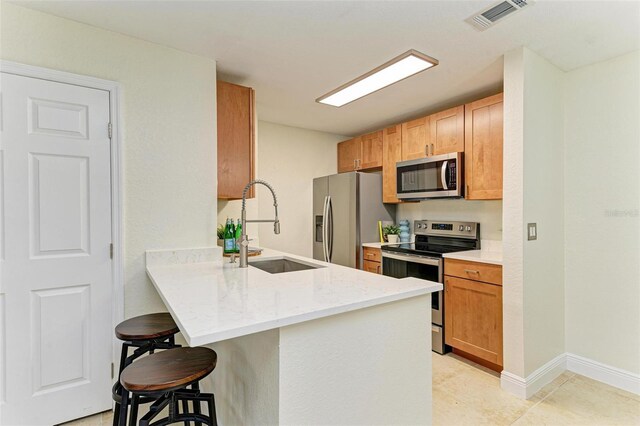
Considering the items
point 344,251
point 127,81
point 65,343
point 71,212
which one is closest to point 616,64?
point 344,251

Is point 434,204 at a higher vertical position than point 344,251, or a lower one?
higher

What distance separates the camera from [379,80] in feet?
8.43

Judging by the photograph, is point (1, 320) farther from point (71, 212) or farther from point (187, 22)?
point (187, 22)

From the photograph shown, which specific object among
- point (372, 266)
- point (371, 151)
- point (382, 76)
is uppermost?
point (382, 76)

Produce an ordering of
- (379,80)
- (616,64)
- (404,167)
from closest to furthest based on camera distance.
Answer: (616,64) → (379,80) → (404,167)

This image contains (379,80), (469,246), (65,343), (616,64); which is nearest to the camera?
(65,343)

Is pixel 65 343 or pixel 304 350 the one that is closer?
pixel 304 350

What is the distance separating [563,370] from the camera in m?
2.51

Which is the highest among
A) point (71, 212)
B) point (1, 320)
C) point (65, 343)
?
point (71, 212)

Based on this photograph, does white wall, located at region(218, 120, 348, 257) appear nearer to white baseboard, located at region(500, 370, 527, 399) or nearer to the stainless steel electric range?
the stainless steel electric range

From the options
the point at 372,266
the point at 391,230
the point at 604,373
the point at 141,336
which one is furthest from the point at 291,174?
the point at 604,373

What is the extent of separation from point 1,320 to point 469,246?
11.7ft

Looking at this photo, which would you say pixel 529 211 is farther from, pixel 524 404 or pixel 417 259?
pixel 524 404

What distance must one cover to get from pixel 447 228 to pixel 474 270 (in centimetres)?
98
